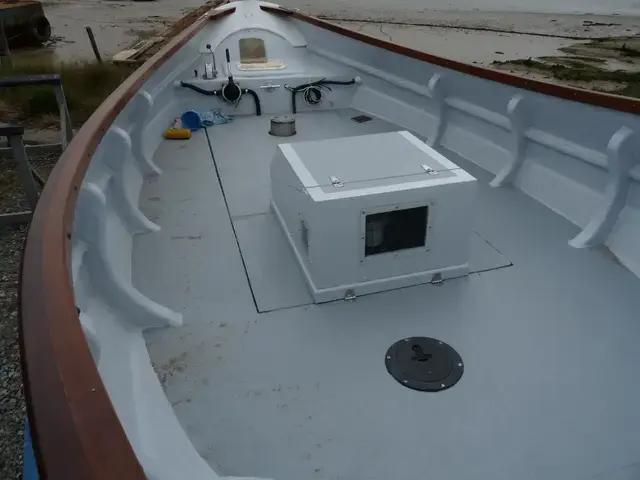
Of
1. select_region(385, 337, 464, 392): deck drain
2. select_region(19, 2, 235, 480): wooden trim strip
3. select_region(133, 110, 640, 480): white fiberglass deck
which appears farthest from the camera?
select_region(385, 337, 464, 392): deck drain

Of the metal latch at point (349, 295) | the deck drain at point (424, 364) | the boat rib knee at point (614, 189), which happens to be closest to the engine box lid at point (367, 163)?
the metal latch at point (349, 295)

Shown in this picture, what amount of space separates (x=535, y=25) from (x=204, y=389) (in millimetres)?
28849

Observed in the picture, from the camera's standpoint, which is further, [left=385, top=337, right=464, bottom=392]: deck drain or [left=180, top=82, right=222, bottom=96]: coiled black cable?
[left=180, top=82, right=222, bottom=96]: coiled black cable

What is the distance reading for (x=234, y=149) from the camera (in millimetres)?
4059

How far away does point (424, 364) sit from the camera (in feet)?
6.38

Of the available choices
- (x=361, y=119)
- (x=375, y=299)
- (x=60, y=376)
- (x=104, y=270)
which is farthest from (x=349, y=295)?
(x=361, y=119)

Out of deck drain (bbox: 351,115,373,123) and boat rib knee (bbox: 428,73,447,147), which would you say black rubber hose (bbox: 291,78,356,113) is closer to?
deck drain (bbox: 351,115,373,123)

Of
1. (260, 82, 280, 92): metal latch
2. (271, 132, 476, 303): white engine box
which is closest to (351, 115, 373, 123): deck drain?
(260, 82, 280, 92): metal latch

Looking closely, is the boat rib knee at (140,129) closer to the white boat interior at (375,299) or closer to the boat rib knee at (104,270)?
the white boat interior at (375,299)

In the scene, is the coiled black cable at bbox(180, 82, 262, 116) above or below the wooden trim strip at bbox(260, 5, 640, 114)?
below

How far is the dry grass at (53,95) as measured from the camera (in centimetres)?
793

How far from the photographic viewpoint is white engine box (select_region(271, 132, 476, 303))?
2.13 m

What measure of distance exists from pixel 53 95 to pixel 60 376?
28.0ft

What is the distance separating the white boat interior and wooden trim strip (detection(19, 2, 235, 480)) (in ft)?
0.77
